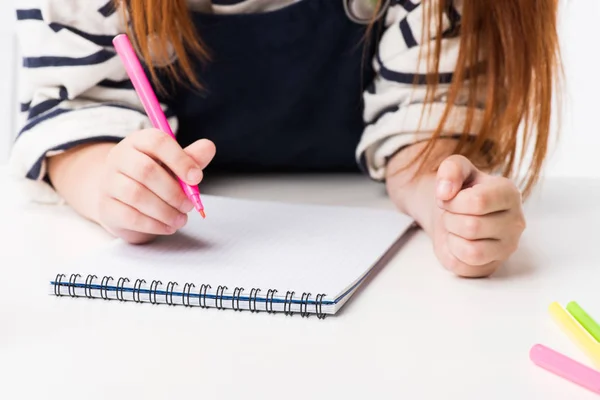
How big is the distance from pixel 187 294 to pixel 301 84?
1.03 feet

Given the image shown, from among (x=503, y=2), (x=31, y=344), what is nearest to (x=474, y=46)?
(x=503, y=2)

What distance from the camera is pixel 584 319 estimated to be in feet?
1.38

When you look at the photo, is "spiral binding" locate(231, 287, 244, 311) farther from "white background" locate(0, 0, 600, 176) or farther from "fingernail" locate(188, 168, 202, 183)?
"white background" locate(0, 0, 600, 176)

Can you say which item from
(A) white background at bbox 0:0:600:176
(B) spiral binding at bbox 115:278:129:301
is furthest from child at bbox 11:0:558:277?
(A) white background at bbox 0:0:600:176

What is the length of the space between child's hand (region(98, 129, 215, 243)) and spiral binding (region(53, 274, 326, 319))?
6 cm

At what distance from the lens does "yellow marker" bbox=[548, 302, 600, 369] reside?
0.39m

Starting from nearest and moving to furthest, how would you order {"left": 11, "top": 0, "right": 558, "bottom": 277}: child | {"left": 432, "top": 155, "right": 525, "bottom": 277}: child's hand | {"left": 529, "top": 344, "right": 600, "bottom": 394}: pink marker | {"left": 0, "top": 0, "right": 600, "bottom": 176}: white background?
{"left": 529, "top": 344, "right": 600, "bottom": 394}: pink marker, {"left": 432, "top": 155, "right": 525, "bottom": 277}: child's hand, {"left": 11, "top": 0, "right": 558, "bottom": 277}: child, {"left": 0, "top": 0, "right": 600, "bottom": 176}: white background

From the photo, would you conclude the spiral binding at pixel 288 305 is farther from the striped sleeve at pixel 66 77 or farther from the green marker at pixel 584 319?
the striped sleeve at pixel 66 77

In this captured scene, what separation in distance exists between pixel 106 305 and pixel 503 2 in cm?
37

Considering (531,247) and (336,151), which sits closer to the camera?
(531,247)

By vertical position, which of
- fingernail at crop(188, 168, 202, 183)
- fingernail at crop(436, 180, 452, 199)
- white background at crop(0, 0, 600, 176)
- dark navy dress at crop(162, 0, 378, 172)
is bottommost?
white background at crop(0, 0, 600, 176)

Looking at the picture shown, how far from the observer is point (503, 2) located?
635mm

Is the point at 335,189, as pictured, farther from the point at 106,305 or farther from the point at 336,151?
the point at 106,305

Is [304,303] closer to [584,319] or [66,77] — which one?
[584,319]
